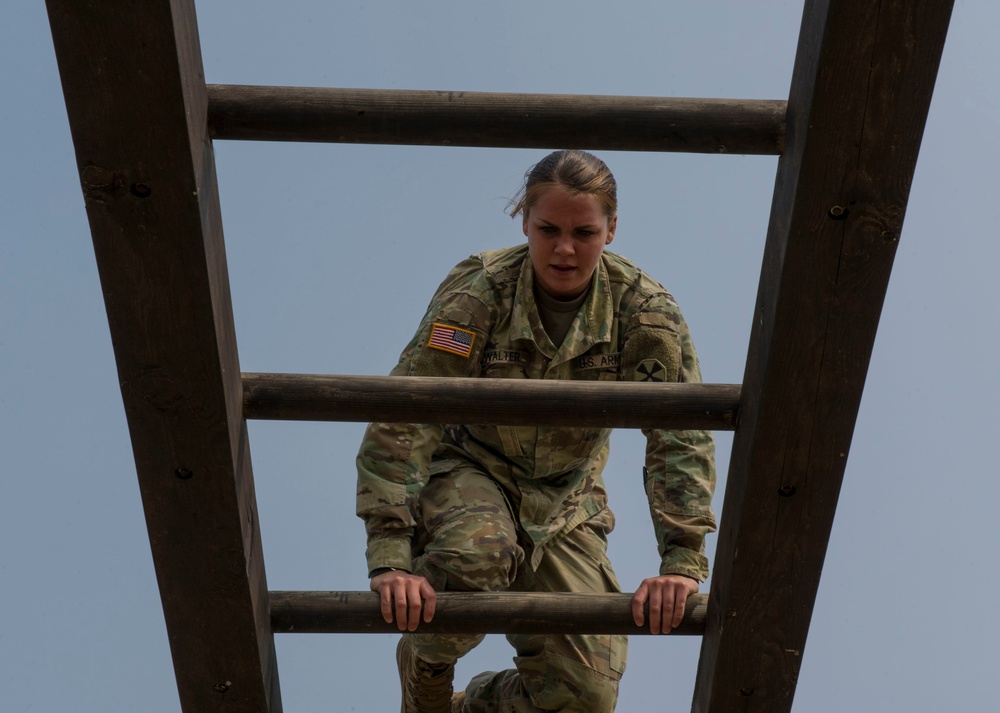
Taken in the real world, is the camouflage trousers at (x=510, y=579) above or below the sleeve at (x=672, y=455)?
below

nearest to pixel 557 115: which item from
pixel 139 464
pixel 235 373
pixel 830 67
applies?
pixel 830 67

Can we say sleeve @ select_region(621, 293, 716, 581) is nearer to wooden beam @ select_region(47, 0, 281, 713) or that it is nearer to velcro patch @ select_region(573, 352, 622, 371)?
velcro patch @ select_region(573, 352, 622, 371)

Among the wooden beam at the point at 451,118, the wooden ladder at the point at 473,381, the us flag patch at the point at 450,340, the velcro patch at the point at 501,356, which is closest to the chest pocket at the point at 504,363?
the velcro patch at the point at 501,356

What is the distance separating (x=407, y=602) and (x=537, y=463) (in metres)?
0.66

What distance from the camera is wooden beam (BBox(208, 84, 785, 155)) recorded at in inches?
69.8

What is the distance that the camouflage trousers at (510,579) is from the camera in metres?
2.50

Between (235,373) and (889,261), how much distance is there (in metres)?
0.79

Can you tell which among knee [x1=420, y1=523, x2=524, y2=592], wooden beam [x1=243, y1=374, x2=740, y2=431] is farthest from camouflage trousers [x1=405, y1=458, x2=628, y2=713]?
wooden beam [x1=243, y1=374, x2=740, y2=431]

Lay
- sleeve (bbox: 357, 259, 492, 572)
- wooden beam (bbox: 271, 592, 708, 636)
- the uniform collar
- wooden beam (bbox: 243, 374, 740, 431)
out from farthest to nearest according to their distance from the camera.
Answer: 1. the uniform collar
2. sleeve (bbox: 357, 259, 492, 572)
3. wooden beam (bbox: 271, 592, 708, 636)
4. wooden beam (bbox: 243, 374, 740, 431)

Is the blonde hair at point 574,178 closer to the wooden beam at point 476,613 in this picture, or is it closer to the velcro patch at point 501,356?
the velcro patch at point 501,356

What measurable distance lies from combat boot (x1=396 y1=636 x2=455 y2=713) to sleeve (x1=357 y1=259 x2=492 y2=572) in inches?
10.0

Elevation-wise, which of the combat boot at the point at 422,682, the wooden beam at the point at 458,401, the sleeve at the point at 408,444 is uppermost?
the wooden beam at the point at 458,401

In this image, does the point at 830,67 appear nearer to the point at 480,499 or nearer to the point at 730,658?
the point at 730,658

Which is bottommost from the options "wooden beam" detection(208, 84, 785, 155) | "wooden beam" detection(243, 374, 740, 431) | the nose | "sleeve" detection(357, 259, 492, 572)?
"sleeve" detection(357, 259, 492, 572)
